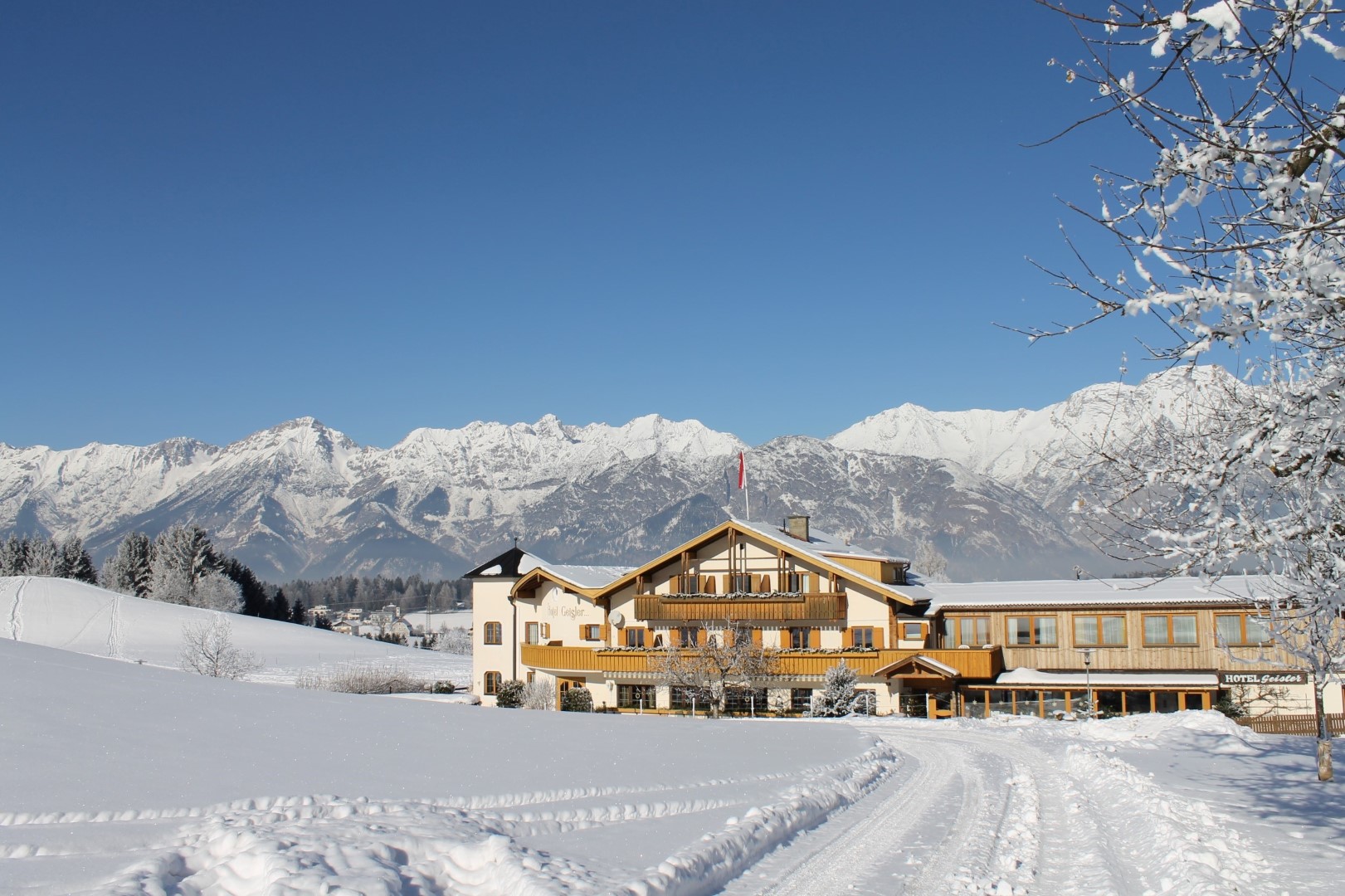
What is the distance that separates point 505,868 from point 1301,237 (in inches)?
348

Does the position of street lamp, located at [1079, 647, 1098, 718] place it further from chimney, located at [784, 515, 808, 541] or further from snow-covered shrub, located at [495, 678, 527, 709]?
snow-covered shrub, located at [495, 678, 527, 709]

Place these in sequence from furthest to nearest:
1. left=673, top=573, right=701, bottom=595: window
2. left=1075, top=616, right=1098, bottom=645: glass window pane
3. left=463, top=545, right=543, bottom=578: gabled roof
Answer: left=463, top=545, right=543, bottom=578: gabled roof
left=673, top=573, right=701, bottom=595: window
left=1075, top=616, right=1098, bottom=645: glass window pane

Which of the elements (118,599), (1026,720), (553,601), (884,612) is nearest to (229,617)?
(118,599)

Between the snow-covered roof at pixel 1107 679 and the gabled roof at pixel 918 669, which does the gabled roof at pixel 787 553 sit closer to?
the gabled roof at pixel 918 669

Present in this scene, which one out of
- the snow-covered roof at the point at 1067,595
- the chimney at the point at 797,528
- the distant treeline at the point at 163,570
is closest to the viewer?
the snow-covered roof at the point at 1067,595

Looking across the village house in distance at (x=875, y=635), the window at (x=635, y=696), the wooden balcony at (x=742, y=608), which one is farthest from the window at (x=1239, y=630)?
the window at (x=635, y=696)

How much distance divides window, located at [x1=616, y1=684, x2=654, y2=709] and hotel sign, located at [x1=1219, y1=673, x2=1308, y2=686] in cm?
2338

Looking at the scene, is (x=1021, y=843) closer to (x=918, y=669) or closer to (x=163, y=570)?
(x=918, y=669)

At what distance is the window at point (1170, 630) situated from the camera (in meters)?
42.1

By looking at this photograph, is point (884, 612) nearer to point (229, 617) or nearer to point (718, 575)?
point (718, 575)

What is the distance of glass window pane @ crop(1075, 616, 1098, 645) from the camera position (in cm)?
4353

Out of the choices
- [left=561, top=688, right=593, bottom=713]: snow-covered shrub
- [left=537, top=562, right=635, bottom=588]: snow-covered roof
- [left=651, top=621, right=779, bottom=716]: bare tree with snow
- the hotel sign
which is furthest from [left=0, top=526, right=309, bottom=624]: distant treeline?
the hotel sign

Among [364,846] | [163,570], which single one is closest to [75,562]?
[163,570]

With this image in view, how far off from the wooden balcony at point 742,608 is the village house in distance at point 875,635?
6 centimetres
